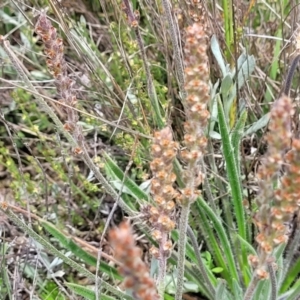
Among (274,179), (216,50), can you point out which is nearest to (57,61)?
(274,179)

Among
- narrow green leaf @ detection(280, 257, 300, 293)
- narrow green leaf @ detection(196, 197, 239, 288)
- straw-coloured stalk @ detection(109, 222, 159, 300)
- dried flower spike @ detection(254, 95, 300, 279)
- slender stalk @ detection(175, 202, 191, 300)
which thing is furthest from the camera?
narrow green leaf @ detection(280, 257, 300, 293)

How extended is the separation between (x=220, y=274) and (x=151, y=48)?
916 mm

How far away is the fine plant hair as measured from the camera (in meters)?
0.77

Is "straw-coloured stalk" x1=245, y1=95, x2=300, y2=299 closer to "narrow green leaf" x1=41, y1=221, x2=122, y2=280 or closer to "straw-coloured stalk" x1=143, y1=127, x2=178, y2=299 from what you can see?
"straw-coloured stalk" x1=143, y1=127, x2=178, y2=299

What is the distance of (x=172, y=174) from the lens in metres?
0.88

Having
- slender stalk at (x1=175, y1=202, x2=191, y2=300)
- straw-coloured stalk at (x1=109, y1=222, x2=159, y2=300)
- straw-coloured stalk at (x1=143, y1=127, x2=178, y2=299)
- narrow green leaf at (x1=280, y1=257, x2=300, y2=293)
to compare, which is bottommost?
narrow green leaf at (x1=280, y1=257, x2=300, y2=293)

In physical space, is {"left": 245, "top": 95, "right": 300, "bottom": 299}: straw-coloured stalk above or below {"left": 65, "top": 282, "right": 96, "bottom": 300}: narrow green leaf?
above

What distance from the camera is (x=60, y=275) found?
5.28 ft

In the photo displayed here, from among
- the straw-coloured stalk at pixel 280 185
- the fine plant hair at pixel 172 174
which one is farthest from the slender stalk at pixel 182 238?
the straw-coloured stalk at pixel 280 185

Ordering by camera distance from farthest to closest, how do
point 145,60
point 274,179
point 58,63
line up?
point 145,60, point 58,63, point 274,179

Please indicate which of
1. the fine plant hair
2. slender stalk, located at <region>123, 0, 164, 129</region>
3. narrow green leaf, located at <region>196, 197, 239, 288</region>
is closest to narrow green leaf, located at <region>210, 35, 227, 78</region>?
the fine plant hair

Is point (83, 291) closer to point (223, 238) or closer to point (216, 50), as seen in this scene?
point (223, 238)

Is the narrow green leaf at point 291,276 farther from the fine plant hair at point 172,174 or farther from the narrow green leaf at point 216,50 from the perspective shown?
the narrow green leaf at point 216,50

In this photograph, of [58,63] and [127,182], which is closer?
[58,63]
